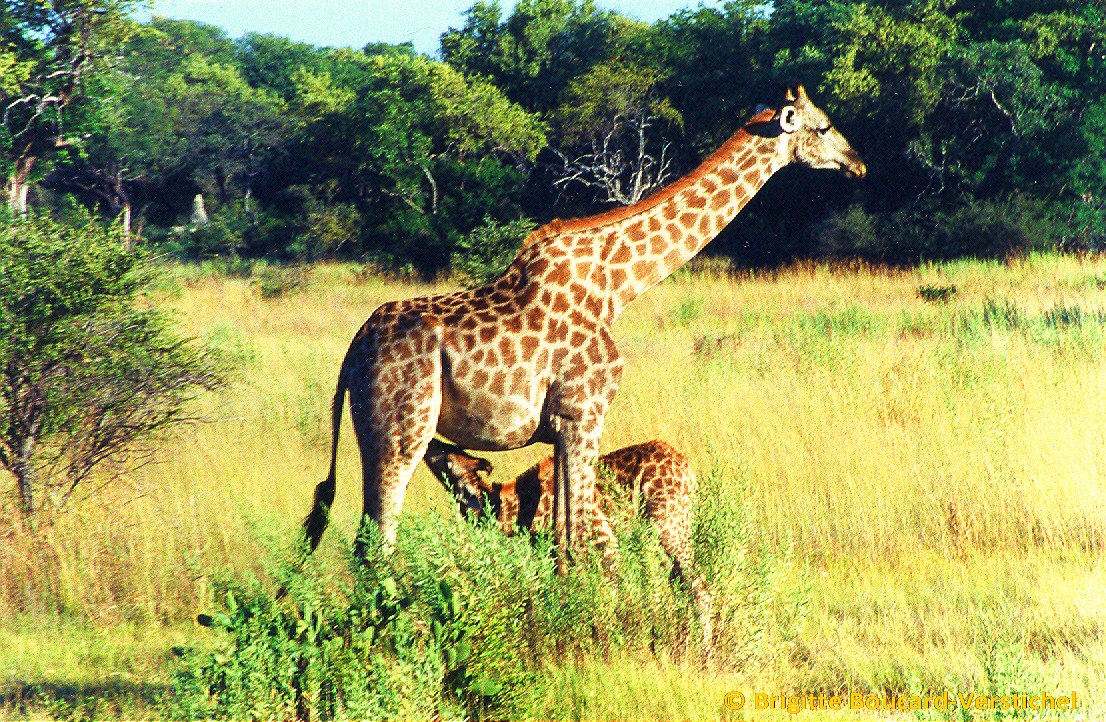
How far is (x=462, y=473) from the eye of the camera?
6.61 metres

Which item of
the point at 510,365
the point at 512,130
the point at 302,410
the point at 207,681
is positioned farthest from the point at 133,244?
the point at 512,130

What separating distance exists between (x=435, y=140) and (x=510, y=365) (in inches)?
1270

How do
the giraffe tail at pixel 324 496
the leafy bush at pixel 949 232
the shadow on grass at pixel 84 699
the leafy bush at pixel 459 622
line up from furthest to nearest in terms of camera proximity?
the leafy bush at pixel 949 232 < the giraffe tail at pixel 324 496 < the shadow on grass at pixel 84 699 < the leafy bush at pixel 459 622

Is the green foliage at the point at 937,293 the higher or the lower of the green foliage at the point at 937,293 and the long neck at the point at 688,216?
the lower

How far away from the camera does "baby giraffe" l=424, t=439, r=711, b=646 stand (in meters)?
6.62

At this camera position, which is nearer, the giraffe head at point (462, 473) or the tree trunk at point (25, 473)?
the giraffe head at point (462, 473)

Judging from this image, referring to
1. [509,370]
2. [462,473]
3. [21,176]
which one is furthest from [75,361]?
[21,176]

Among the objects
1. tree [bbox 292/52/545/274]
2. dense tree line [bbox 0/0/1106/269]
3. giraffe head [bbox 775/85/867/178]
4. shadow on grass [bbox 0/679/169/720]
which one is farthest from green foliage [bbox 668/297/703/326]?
shadow on grass [bbox 0/679/169/720]

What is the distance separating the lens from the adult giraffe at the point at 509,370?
5969 millimetres

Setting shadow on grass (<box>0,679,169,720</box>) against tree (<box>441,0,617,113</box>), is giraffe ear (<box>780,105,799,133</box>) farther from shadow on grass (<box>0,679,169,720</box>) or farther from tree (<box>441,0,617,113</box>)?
tree (<box>441,0,617,113</box>)

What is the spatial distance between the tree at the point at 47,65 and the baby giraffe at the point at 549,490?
22825mm

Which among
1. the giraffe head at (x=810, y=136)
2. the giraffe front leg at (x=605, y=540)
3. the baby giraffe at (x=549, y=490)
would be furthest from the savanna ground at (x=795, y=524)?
the giraffe head at (x=810, y=136)

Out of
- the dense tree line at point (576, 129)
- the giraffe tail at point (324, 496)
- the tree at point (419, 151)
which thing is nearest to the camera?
the giraffe tail at point (324, 496)

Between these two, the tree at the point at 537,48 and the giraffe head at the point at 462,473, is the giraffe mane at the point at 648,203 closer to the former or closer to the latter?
the giraffe head at the point at 462,473
